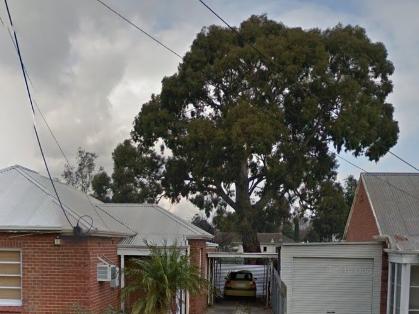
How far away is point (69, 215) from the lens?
12352mm

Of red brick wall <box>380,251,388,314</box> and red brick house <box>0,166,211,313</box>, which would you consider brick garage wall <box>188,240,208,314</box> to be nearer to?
red brick house <box>0,166,211,313</box>

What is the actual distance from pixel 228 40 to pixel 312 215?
1200cm

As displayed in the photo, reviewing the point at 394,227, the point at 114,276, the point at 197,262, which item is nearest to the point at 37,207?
the point at 114,276

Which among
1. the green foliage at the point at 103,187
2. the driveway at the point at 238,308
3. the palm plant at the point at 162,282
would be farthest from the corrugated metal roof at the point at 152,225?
the green foliage at the point at 103,187

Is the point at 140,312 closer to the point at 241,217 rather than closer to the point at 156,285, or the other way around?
the point at 156,285

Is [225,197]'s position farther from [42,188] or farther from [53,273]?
[53,273]

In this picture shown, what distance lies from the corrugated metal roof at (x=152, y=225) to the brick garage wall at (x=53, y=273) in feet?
10.5

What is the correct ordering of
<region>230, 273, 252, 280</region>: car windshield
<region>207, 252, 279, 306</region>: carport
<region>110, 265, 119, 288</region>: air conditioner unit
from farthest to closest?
<region>230, 273, 252, 280</region>: car windshield < <region>207, 252, 279, 306</region>: carport < <region>110, 265, 119, 288</region>: air conditioner unit

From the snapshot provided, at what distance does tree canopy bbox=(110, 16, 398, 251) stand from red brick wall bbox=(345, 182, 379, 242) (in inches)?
270

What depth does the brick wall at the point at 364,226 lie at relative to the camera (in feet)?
51.6

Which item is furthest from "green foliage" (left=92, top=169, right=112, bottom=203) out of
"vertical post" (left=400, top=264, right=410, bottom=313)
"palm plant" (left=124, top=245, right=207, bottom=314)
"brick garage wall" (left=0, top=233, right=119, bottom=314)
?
"vertical post" (left=400, top=264, right=410, bottom=313)

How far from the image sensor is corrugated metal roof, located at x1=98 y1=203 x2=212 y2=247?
1595 cm

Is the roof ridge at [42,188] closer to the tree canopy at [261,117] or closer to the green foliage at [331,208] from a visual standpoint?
the tree canopy at [261,117]

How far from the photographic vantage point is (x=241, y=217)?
3173 centimetres
